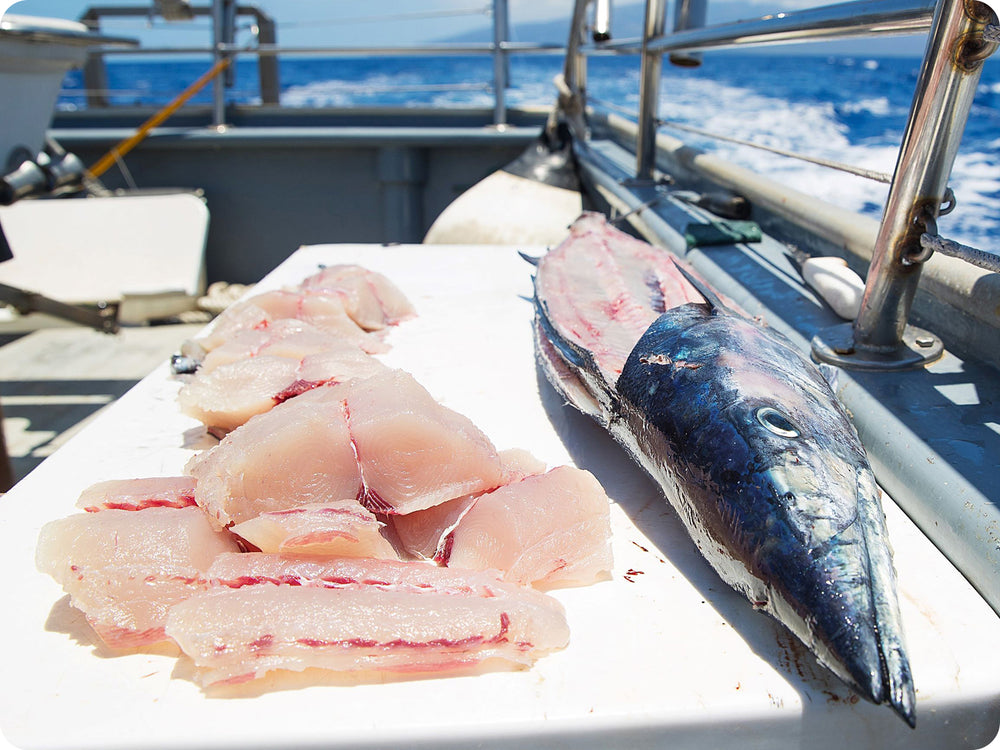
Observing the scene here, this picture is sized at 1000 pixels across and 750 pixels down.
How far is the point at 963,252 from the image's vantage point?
49.8 inches

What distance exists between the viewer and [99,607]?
1.00 metres

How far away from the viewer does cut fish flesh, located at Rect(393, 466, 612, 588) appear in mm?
1133

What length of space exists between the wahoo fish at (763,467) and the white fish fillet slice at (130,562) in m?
0.76

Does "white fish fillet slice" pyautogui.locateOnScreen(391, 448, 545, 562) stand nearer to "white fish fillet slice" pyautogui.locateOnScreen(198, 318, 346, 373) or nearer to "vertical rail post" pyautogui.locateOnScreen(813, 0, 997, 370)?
"white fish fillet slice" pyautogui.locateOnScreen(198, 318, 346, 373)

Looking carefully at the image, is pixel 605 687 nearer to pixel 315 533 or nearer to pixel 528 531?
pixel 528 531

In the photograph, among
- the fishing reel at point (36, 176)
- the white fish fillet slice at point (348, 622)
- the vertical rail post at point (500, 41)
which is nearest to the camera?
the white fish fillet slice at point (348, 622)

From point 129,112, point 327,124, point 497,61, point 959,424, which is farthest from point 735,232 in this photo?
point 129,112

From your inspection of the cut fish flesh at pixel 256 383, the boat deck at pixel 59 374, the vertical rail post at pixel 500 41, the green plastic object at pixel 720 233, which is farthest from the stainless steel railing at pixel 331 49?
the cut fish flesh at pixel 256 383

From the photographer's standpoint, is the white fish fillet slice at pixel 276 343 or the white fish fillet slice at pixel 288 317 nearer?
the white fish fillet slice at pixel 276 343

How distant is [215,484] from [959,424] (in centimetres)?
137

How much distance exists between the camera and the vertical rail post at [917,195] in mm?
1295

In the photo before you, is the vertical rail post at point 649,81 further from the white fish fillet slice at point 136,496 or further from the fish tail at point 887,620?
the white fish fillet slice at point 136,496

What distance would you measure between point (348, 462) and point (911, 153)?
127 centimetres

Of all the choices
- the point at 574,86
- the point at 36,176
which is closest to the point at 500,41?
the point at 574,86
